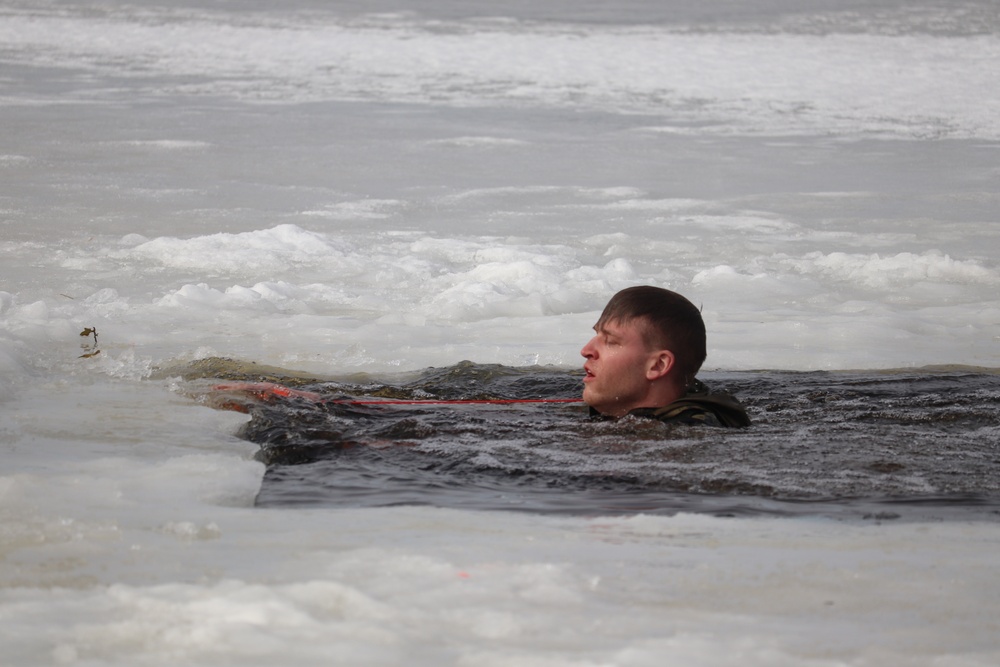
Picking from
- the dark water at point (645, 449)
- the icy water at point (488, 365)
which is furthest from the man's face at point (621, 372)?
the icy water at point (488, 365)

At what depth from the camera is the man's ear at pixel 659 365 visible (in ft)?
13.7

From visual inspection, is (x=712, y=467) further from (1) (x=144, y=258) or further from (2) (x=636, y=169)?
(2) (x=636, y=169)

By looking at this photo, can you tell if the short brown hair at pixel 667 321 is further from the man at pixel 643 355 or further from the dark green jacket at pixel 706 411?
the dark green jacket at pixel 706 411

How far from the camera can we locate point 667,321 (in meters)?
4.21

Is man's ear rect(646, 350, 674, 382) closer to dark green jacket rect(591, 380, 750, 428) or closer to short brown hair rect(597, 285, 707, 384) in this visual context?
short brown hair rect(597, 285, 707, 384)

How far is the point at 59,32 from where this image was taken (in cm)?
1742

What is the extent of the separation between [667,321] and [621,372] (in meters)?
0.25

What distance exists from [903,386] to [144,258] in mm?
4135

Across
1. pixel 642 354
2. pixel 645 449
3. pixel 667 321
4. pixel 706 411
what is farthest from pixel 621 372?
pixel 645 449

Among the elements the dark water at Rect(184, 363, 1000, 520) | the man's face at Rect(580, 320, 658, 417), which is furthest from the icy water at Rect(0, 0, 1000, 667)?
the man's face at Rect(580, 320, 658, 417)

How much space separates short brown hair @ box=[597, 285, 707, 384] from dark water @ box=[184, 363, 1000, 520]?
332 mm

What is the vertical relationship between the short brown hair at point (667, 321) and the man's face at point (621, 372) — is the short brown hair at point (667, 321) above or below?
above

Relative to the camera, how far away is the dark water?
2977 millimetres

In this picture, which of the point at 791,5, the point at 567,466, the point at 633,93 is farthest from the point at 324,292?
the point at 791,5
